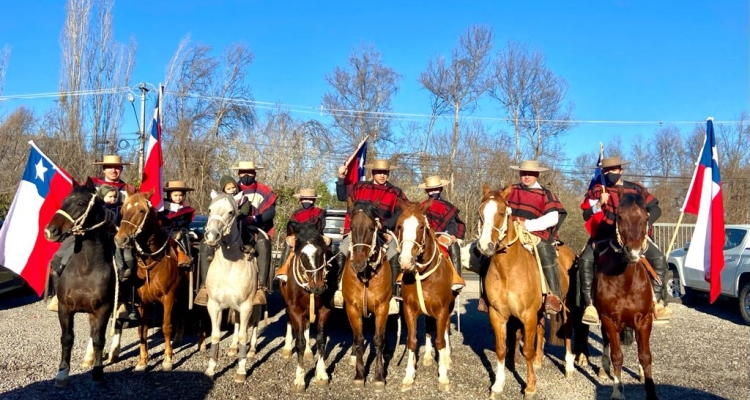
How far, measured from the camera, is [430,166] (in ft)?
87.2

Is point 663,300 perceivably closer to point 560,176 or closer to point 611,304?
point 611,304

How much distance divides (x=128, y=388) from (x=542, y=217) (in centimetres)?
542

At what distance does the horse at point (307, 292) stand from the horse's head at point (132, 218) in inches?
73.3

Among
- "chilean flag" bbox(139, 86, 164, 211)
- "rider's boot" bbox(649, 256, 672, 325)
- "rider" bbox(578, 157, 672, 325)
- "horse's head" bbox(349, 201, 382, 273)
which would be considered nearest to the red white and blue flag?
"horse's head" bbox(349, 201, 382, 273)

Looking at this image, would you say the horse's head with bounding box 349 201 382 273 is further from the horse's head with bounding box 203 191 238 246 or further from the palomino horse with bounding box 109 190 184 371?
the palomino horse with bounding box 109 190 184 371

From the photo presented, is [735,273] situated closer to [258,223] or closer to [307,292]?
[307,292]

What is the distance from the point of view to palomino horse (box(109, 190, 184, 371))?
6719 millimetres

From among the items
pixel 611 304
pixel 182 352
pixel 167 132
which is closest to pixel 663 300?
pixel 611 304

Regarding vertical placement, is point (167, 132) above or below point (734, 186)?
above

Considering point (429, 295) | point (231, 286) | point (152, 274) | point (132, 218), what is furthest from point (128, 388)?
point (429, 295)

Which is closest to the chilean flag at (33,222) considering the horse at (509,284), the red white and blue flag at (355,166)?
the red white and blue flag at (355,166)

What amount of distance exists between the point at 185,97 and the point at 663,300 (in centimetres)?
2683

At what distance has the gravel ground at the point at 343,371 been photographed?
20.2ft

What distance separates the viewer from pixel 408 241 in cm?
566
